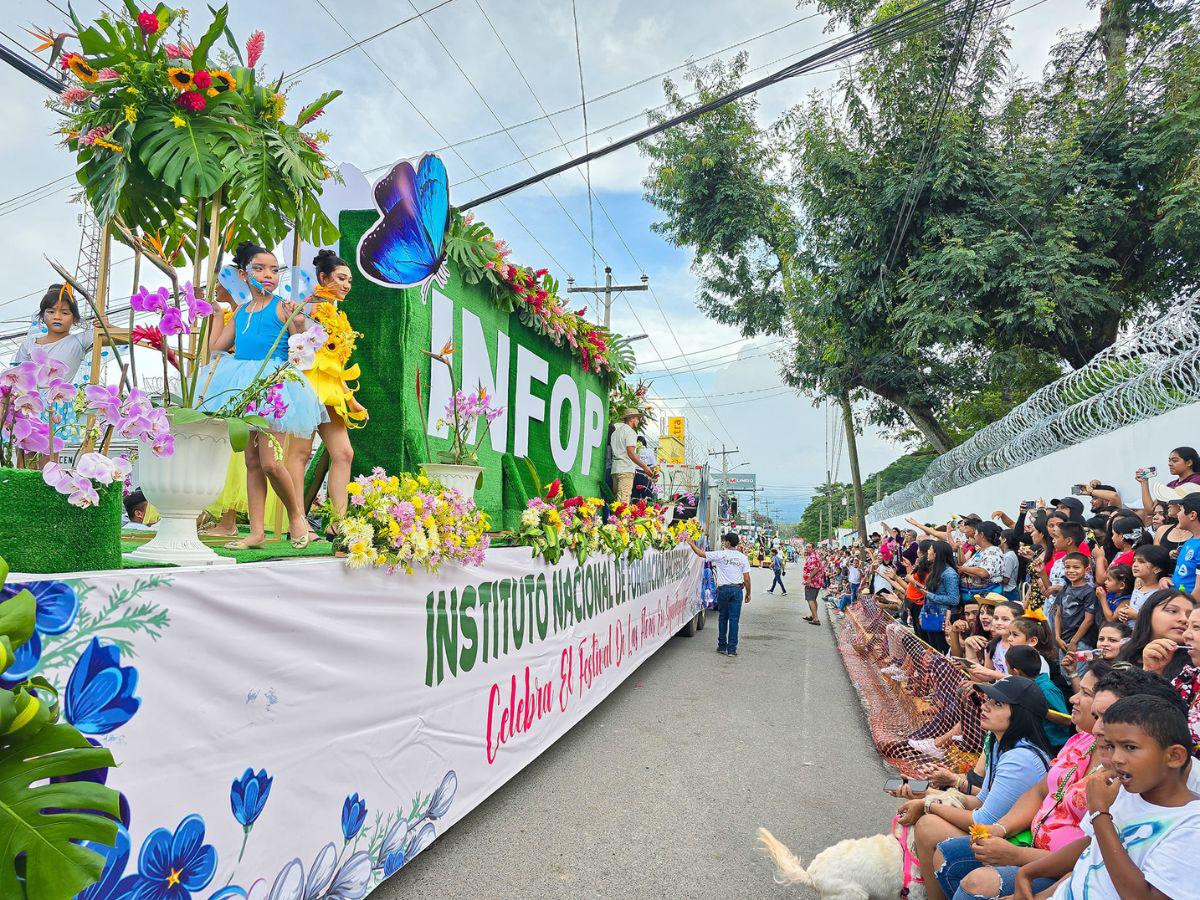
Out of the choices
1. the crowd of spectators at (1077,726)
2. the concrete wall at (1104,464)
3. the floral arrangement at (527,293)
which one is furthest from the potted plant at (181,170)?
the concrete wall at (1104,464)

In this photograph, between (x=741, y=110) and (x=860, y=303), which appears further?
(x=741, y=110)

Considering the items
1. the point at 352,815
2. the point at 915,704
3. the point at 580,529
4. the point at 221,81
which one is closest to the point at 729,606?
the point at 915,704

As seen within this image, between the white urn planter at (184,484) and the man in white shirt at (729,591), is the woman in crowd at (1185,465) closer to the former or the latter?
the man in white shirt at (729,591)

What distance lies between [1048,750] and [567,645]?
323 cm

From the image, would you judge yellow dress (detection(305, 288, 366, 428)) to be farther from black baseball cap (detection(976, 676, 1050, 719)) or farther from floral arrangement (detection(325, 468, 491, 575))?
black baseball cap (detection(976, 676, 1050, 719))

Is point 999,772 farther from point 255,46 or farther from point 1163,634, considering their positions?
point 255,46

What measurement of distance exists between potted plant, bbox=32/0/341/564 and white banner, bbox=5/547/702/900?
38 centimetres

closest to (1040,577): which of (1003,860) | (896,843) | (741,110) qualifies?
(896,843)

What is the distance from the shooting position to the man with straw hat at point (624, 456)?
920 cm

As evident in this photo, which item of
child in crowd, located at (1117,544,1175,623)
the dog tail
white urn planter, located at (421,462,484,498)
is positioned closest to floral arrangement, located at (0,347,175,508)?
white urn planter, located at (421,462,484,498)

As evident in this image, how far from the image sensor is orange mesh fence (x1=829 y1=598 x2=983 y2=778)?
15.4 feet

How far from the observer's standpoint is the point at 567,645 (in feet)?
18.2

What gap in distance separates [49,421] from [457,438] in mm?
2787

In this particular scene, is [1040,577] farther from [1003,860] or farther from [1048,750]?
[1003,860]
